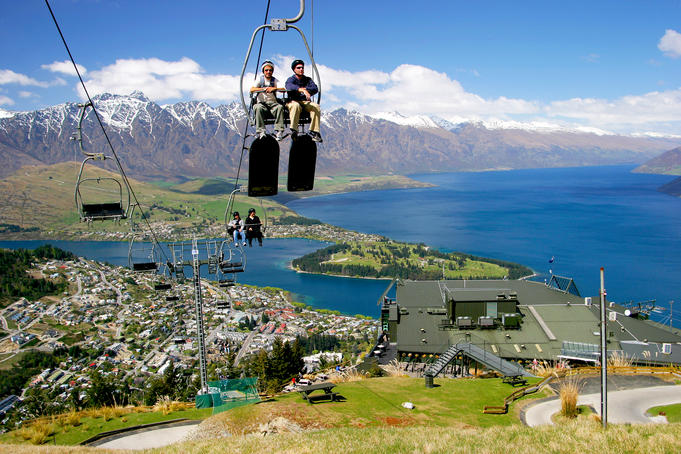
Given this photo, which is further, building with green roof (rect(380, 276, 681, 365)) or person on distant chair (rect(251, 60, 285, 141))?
building with green roof (rect(380, 276, 681, 365))

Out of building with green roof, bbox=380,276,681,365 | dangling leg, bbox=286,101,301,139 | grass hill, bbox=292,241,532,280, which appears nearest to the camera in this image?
dangling leg, bbox=286,101,301,139

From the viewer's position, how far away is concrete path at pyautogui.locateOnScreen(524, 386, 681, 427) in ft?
34.7

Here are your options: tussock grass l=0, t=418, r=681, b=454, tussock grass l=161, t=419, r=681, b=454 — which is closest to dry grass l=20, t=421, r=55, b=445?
tussock grass l=0, t=418, r=681, b=454

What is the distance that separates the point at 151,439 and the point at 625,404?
11.4 metres

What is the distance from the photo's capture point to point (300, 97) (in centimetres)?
768


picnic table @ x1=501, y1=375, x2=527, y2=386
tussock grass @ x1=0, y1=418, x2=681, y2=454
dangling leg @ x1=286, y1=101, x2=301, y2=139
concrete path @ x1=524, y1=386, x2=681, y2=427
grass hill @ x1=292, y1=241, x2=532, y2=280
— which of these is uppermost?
dangling leg @ x1=286, y1=101, x2=301, y2=139

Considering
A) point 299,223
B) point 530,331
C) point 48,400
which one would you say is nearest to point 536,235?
point 299,223

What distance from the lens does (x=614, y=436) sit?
7426 millimetres

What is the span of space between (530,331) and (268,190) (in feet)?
71.4

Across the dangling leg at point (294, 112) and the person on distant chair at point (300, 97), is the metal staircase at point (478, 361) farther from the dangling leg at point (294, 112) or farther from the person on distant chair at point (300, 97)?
the dangling leg at point (294, 112)

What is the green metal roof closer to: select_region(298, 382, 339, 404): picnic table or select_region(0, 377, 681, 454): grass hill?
select_region(0, 377, 681, 454): grass hill

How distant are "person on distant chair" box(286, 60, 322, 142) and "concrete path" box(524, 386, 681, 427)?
814 cm

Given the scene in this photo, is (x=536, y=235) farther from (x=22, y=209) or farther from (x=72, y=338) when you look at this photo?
(x=22, y=209)

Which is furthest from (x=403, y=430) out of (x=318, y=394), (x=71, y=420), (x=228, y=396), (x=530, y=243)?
(x=530, y=243)
